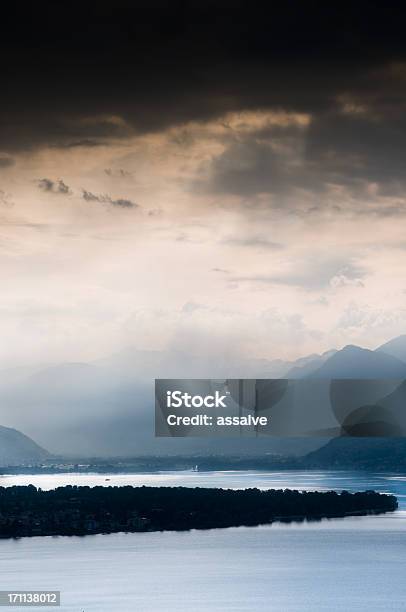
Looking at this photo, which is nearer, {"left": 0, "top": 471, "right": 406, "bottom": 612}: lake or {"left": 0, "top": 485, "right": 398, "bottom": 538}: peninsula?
{"left": 0, "top": 471, "right": 406, "bottom": 612}: lake

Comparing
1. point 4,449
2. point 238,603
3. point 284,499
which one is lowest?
point 238,603

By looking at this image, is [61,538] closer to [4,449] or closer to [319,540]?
[319,540]

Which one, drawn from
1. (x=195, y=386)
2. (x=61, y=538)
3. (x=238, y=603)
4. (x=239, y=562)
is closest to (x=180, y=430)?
(x=195, y=386)

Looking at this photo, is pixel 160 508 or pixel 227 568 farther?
pixel 160 508

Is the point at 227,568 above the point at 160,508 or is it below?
below

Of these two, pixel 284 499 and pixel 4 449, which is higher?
pixel 4 449

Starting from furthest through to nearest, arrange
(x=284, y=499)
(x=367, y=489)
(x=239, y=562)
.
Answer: (x=367, y=489) → (x=284, y=499) → (x=239, y=562)

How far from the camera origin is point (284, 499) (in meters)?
32.0

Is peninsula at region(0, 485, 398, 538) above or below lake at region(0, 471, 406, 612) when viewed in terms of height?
above

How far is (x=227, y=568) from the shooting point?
23.3 m

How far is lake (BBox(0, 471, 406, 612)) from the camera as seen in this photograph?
1905 centimetres

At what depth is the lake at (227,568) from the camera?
62.5 ft

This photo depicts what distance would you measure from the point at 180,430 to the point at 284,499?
958 inches

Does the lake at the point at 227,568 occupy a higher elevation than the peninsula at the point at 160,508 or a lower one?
lower
